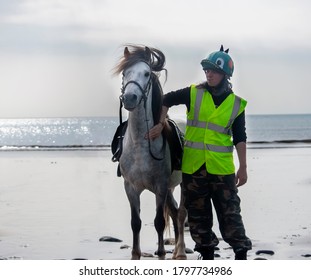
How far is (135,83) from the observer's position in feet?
22.6

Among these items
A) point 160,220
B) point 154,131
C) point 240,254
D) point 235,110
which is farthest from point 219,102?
point 160,220

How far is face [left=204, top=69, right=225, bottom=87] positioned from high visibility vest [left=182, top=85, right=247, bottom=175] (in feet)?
0.38

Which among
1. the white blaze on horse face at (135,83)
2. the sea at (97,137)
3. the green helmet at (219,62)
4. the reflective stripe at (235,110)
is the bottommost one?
the sea at (97,137)

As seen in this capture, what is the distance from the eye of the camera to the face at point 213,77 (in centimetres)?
672

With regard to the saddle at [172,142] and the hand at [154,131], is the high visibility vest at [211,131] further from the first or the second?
the saddle at [172,142]

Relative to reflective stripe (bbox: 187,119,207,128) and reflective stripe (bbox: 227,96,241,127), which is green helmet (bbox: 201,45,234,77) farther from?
reflective stripe (bbox: 187,119,207,128)

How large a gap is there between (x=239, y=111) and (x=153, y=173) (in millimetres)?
1189

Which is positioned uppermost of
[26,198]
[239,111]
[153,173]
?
[239,111]

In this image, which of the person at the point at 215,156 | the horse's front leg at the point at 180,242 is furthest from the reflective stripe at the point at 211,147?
the horse's front leg at the point at 180,242

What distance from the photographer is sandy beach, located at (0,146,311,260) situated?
325 inches

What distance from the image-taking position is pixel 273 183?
1498 centimetres

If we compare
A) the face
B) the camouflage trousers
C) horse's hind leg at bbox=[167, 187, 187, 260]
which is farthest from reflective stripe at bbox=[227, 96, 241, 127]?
horse's hind leg at bbox=[167, 187, 187, 260]
